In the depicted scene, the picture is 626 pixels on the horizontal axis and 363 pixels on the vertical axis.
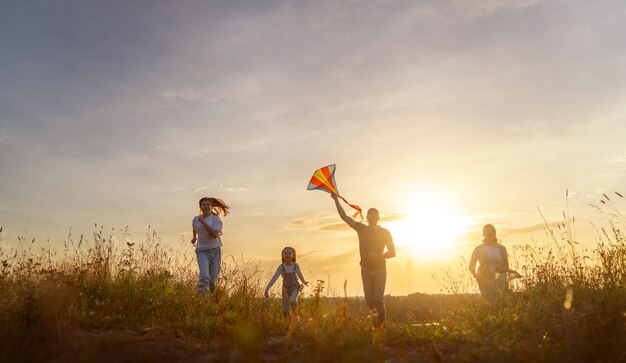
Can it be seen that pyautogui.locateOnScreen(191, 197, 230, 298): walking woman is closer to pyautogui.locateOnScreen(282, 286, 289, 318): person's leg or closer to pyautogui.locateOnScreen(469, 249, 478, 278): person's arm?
pyautogui.locateOnScreen(282, 286, 289, 318): person's leg

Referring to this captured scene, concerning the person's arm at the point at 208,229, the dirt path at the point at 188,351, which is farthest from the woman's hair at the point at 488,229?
the person's arm at the point at 208,229

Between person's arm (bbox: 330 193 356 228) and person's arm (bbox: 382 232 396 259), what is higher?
person's arm (bbox: 330 193 356 228)

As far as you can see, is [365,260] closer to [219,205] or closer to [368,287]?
[368,287]

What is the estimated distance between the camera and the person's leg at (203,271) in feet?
33.8

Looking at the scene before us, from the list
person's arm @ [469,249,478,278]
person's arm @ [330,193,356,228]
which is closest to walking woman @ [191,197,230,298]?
person's arm @ [330,193,356,228]

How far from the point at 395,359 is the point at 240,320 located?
3761 mm

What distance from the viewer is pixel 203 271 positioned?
1040cm

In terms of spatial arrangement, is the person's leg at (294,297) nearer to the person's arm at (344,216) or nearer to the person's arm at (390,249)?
the person's arm at (344,216)

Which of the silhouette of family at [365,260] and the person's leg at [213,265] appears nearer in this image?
the silhouette of family at [365,260]

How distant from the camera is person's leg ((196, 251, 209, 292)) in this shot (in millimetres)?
10296

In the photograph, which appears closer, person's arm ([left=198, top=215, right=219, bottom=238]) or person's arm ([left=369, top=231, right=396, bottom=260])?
person's arm ([left=369, top=231, right=396, bottom=260])

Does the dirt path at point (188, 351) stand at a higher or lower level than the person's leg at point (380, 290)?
lower

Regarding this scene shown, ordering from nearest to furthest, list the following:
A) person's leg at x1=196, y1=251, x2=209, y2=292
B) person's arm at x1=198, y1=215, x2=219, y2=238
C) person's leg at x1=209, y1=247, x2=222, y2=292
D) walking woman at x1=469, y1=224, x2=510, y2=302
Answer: walking woman at x1=469, y1=224, x2=510, y2=302, person's leg at x1=196, y1=251, x2=209, y2=292, person's arm at x1=198, y1=215, x2=219, y2=238, person's leg at x1=209, y1=247, x2=222, y2=292

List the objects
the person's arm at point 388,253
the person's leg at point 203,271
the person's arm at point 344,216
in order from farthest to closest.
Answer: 1. the person's leg at point 203,271
2. the person's arm at point 344,216
3. the person's arm at point 388,253
